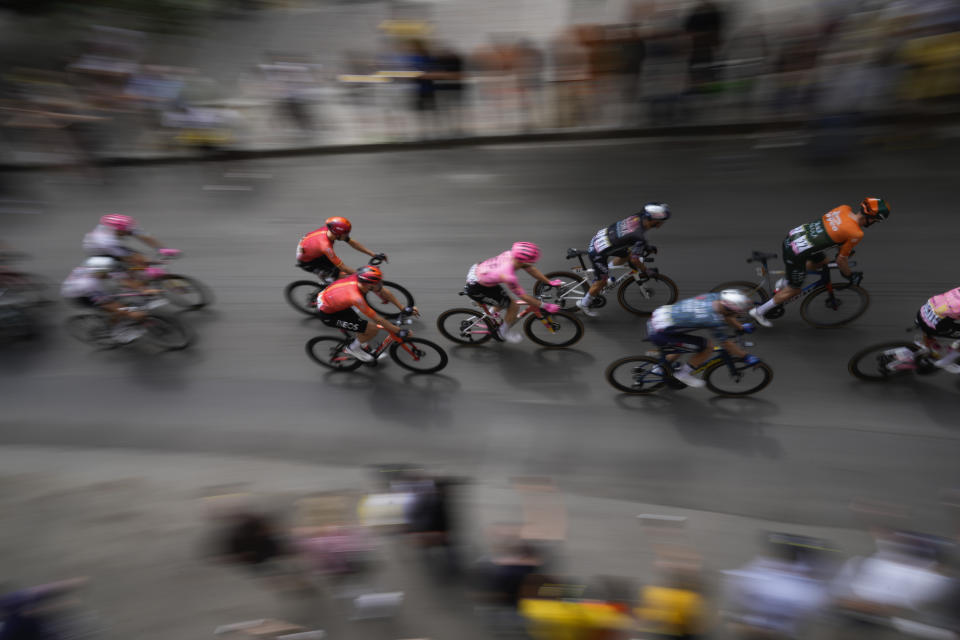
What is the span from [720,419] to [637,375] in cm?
102

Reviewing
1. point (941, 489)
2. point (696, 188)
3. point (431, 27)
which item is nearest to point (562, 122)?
point (696, 188)

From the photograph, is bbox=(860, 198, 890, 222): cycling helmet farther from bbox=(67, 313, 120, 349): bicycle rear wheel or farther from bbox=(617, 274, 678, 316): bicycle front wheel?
bbox=(67, 313, 120, 349): bicycle rear wheel

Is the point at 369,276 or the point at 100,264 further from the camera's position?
the point at 100,264

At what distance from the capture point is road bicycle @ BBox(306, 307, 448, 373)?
6.80 m

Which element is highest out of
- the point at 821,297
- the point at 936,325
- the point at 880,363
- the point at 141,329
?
the point at 821,297

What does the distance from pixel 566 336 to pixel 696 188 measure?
3983mm

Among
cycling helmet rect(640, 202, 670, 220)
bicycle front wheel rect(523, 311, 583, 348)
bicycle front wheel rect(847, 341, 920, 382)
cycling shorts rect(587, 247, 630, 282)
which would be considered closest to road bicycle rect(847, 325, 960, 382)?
bicycle front wheel rect(847, 341, 920, 382)

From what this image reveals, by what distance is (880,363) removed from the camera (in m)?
6.10

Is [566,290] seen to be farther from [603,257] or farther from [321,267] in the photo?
[321,267]

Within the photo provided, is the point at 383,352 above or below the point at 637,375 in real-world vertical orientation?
above

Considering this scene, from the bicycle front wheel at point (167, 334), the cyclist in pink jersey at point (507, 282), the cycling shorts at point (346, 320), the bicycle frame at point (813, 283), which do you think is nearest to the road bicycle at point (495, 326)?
the cyclist in pink jersey at point (507, 282)

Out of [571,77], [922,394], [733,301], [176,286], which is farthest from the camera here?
[571,77]

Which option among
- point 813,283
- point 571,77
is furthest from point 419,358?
point 571,77

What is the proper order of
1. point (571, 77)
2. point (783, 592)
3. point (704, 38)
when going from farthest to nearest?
point (571, 77)
point (704, 38)
point (783, 592)
